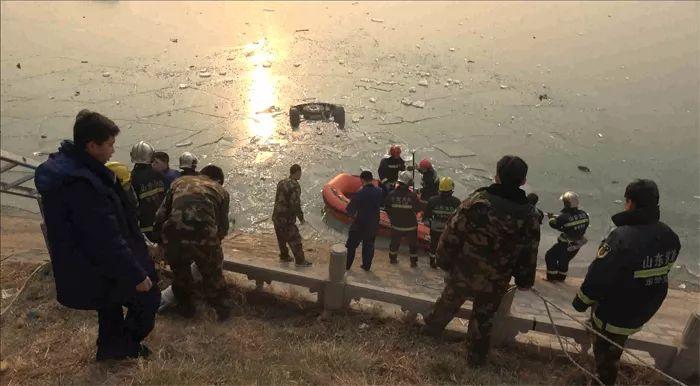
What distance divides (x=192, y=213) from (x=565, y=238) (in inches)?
181

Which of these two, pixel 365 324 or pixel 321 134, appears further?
pixel 321 134

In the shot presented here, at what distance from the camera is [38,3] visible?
27.8 m

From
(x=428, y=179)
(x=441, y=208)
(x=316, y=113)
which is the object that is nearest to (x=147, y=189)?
(x=441, y=208)

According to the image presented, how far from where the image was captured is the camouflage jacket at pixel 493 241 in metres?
3.24

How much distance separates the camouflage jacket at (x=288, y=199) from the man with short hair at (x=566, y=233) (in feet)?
10.3

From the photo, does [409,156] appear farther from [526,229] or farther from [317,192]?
[526,229]

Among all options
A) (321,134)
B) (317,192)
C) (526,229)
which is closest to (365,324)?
(526,229)

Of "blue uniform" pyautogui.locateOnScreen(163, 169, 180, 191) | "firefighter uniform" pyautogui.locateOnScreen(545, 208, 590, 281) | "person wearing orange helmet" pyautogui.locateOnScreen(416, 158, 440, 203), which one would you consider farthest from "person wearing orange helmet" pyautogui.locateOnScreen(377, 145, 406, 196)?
"blue uniform" pyautogui.locateOnScreen(163, 169, 180, 191)

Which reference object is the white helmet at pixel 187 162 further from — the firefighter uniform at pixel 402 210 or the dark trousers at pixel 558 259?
the dark trousers at pixel 558 259

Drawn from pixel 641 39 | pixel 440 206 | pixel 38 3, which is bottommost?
pixel 440 206

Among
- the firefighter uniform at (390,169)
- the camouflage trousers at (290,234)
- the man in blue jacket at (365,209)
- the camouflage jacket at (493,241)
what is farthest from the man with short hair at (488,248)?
A: the firefighter uniform at (390,169)

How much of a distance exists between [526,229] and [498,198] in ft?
0.89

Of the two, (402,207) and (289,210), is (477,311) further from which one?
(289,210)

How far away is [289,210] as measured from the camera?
5988mm
